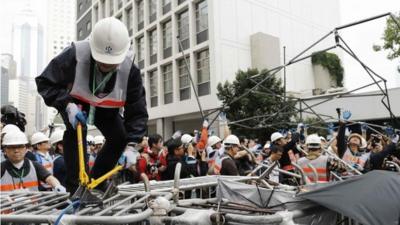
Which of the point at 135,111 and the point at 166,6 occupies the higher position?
the point at 166,6

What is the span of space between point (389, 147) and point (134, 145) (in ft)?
15.5

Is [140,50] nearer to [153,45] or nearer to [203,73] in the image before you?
[153,45]

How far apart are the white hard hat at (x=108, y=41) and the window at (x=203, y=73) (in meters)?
22.6

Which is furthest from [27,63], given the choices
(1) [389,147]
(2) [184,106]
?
(2) [184,106]

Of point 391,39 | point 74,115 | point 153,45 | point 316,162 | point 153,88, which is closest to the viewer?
point 74,115

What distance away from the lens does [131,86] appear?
9.62 ft

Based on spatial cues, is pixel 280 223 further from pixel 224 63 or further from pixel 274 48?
pixel 274 48

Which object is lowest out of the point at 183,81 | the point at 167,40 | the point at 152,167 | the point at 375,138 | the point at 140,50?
the point at 152,167

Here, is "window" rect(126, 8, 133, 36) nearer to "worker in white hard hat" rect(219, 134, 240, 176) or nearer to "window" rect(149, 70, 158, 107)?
"window" rect(149, 70, 158, 107)

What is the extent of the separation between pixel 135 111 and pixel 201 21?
24.0 m

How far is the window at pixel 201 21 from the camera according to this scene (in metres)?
25.7

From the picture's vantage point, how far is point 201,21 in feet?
85.8

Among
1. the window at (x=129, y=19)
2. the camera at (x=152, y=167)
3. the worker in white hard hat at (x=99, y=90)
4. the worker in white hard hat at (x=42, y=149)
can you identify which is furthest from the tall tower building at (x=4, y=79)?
the window at (x=129, y=19)

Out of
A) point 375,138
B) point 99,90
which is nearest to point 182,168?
point 99,90
